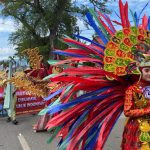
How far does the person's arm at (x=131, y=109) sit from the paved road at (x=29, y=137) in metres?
3.27

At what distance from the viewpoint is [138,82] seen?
4.90 metres

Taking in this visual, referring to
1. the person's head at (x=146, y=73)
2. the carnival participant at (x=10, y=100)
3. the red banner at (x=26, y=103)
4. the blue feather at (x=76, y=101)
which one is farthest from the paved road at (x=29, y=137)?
the person's head at (x=146, y=73)

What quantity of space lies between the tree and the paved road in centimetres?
2423

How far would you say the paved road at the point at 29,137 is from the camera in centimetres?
830

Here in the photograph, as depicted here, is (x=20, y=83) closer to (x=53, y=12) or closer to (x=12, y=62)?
(x=12, y=62)

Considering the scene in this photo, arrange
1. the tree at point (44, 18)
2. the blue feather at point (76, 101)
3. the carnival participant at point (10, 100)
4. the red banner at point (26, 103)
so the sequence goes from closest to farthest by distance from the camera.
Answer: the blue feather at point (76, 101), the carnival participant at point (10, 100), the red banner at point (26, 103), the tree at point (44, 18)

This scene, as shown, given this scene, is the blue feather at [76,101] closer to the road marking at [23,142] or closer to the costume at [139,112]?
the costume at [139,112]

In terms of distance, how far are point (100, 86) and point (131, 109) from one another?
1.49 ft

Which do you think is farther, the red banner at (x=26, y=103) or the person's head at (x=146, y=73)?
the red banner at (x=26, y=103)

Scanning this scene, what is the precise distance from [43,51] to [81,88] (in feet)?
104

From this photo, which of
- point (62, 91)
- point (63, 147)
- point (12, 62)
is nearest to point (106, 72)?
point (62, 91)

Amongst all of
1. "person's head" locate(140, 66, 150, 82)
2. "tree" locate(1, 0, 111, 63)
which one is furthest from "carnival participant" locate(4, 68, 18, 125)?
"tree" locate(1, 0, 111, 63)

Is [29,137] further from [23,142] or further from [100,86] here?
[100,86]

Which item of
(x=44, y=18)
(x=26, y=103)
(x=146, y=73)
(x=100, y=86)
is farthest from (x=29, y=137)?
(x=44, y=18)
